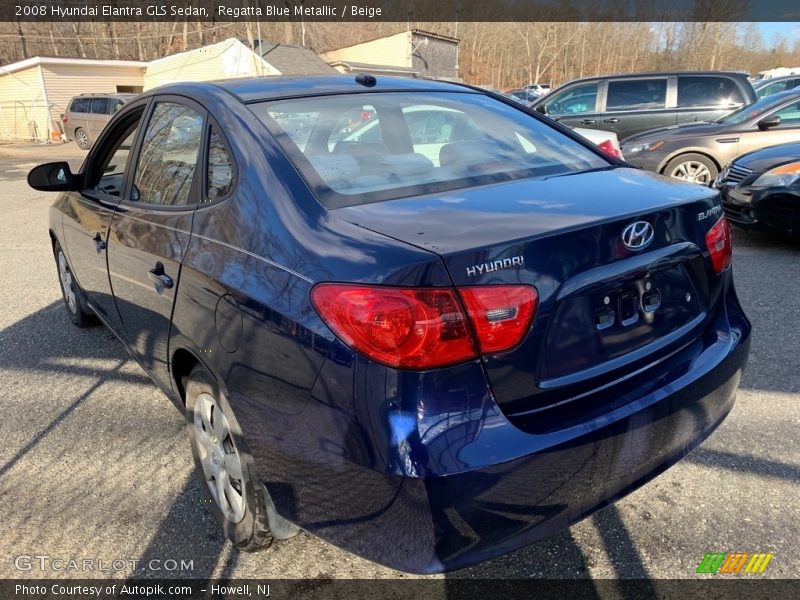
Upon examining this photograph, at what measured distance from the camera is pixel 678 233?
1.95 m

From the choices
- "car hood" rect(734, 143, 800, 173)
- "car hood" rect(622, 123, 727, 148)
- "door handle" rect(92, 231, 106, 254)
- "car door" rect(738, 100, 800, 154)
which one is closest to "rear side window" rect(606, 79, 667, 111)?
"car hood" rect(622, 123, 727, 148)

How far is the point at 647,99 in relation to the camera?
10.4 meters

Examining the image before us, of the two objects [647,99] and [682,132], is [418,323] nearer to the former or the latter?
[682,132]

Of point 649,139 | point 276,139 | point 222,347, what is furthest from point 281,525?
point 649,139

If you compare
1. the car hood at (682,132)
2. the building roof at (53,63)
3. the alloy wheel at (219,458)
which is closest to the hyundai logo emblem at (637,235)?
the alloy wheel at (219,458)

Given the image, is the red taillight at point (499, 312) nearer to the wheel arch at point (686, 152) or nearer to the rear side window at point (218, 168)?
the rear side window at point (218, 168)

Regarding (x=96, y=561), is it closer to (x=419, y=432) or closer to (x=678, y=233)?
(x=419, y=432)

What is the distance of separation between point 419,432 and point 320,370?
32cm

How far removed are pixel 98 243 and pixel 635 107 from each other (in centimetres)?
965

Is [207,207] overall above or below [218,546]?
above

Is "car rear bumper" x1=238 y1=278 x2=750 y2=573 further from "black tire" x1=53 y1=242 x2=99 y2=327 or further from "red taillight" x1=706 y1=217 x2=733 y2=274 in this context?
"black tire" x1=53 y1=242 x2=99 y2=327

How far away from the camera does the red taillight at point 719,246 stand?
2096 mm

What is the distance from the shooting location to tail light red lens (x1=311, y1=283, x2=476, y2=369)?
1544 millimetres

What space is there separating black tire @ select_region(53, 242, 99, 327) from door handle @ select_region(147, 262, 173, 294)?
6.69 ft
